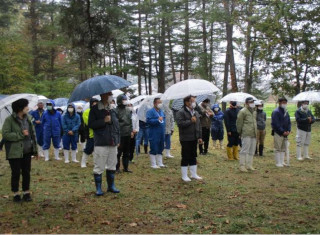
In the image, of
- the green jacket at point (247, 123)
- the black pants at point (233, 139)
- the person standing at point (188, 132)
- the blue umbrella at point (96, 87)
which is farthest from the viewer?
the black pants at point (233, 139)

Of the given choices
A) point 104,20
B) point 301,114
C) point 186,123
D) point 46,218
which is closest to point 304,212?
point 186,123

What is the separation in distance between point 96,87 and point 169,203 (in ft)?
8.22

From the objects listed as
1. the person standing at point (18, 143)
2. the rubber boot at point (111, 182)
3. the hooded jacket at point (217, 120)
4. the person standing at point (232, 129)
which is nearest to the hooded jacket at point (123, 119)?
the rubber boot at point (111, 182)

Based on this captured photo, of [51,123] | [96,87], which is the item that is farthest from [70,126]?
[96,87]

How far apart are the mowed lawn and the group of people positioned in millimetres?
518

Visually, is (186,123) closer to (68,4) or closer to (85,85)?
(85,85)

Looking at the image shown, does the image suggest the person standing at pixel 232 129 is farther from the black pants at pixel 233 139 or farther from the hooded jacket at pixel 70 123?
the hooded jacket at pixel 70 123

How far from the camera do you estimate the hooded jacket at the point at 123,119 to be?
28.8 feet

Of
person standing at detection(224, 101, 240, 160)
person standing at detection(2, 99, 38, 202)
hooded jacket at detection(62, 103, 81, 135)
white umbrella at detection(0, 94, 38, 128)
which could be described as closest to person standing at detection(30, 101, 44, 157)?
hooded jacket at detection(62, 103, 81, 135)

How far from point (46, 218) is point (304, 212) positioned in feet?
13.8

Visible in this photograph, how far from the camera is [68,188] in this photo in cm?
739

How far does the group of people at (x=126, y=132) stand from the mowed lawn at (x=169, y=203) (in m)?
0.52

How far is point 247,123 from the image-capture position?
371 inches

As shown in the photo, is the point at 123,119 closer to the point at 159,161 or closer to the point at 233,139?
the point at 159,161
